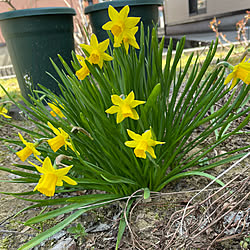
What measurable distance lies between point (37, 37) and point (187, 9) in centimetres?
831

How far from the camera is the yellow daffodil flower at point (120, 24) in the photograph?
0.90 metres

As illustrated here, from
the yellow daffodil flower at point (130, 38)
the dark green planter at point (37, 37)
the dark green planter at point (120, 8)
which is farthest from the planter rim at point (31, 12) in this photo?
the yellow daffodil flower at point (130, 38)

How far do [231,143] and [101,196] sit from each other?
877 millimetres

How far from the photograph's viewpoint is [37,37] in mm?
2920

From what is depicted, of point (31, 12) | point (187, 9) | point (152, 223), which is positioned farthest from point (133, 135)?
point (187, 9)

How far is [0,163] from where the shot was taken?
71.7 inches

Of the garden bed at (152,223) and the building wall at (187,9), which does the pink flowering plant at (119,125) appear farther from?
the building wall at (187,9)

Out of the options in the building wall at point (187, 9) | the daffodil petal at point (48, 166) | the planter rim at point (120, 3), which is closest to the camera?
the daffodil petal at point (48, 166)

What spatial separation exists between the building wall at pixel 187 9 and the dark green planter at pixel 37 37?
5.12 m

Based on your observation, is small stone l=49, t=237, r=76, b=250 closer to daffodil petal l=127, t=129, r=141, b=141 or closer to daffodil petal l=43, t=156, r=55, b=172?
daffodil petal l=43, t=156, r=55, b=172

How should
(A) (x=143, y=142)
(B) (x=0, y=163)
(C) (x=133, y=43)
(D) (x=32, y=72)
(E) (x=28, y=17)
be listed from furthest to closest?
(D) (x=32, y=72)
(E) (x=28, y=17)
(B) (x=0, y=163)
(C) (x=133, y=43)
(A) (x=143, y=142)

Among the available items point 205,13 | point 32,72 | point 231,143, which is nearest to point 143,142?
point 231,143

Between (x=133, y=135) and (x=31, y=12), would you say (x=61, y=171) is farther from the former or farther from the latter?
(x=31, y=12)

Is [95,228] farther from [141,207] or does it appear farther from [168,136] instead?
[168,136]
